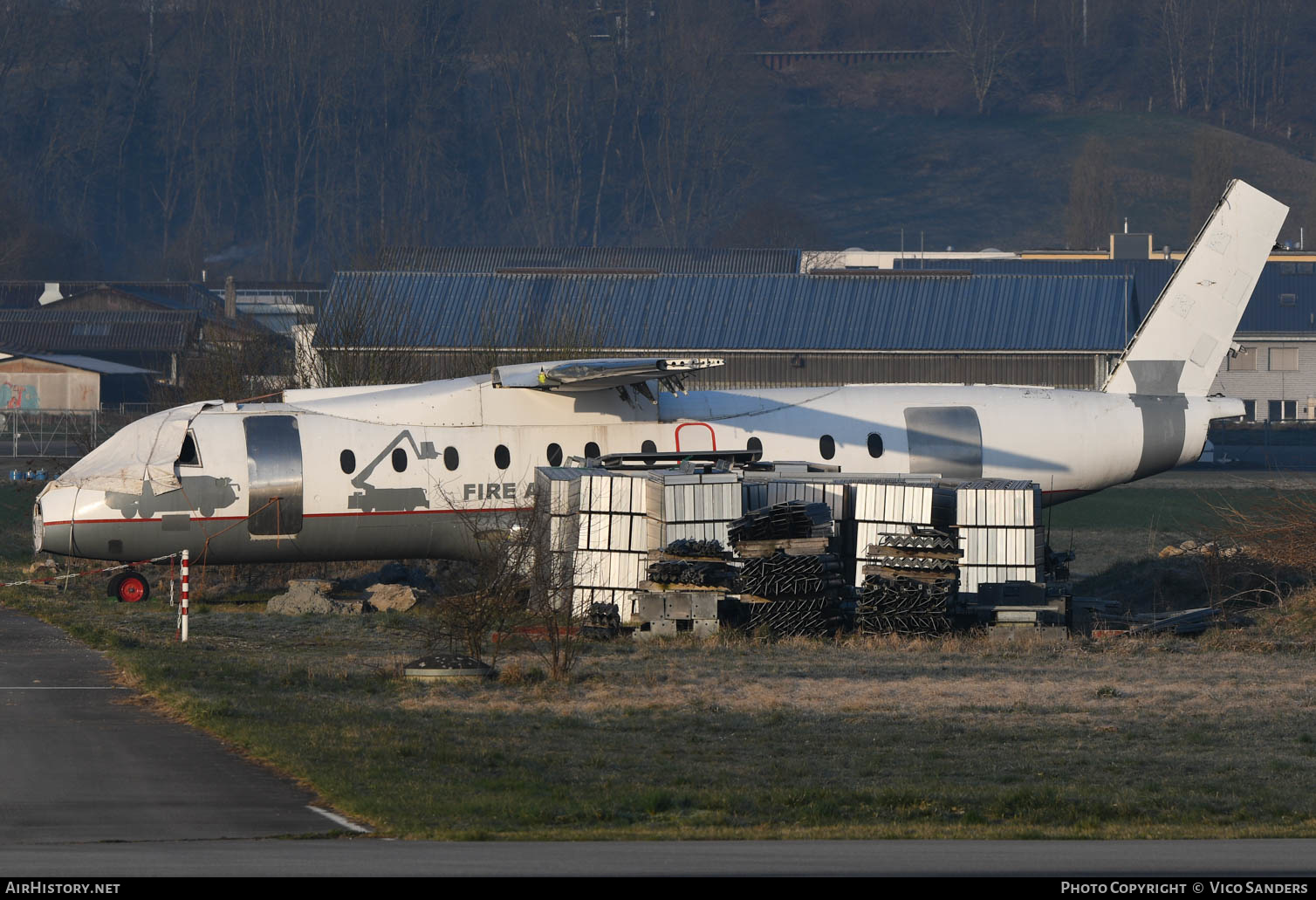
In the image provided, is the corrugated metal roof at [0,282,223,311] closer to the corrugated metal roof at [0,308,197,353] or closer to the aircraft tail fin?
the corrugated metal roof at [0,308,197,353]

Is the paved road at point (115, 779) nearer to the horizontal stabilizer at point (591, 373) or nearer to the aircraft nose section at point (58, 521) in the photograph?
the aircraft nose section at point (58, 521)

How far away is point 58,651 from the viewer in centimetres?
2288

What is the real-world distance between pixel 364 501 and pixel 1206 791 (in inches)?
613

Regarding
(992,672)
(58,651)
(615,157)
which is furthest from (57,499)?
(615,157)

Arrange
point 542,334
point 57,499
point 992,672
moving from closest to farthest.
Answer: point 992,672
point 57,499
point 542,334

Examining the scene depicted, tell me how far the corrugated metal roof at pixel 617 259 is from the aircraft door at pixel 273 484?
60.7 metres

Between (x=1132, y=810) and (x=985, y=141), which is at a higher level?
(x=985, y=141)

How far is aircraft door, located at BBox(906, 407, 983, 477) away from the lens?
28.8 m

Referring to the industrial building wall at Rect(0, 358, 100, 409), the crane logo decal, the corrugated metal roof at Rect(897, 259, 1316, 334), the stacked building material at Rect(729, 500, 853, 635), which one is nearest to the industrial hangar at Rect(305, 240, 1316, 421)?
the corrugated metal roof at Rect(897, 259, 1316, 334)

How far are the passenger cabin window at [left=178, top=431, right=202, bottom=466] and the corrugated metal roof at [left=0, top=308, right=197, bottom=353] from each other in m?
78.9

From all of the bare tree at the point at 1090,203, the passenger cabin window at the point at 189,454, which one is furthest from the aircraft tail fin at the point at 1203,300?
the bare tree at the point at 1090,203

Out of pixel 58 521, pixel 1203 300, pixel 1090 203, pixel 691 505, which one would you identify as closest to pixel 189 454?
pixel 58 521

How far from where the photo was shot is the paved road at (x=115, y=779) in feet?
42.8
